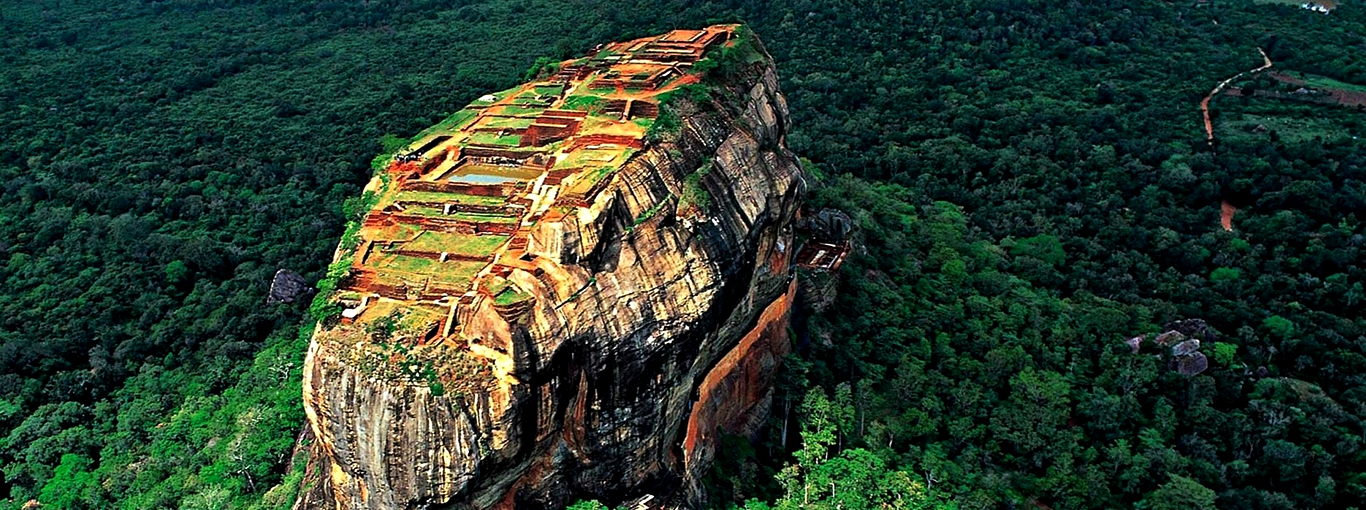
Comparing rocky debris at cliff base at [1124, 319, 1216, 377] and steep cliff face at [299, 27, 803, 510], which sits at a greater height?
steep cliff face at [299, 27, 803, 510]

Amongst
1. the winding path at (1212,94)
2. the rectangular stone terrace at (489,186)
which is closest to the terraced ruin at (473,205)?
the rectangular stone terrace at (489,186)

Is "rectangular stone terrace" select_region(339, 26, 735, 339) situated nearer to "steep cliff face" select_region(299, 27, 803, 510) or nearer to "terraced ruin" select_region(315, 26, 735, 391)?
"terraced ruin" select_region(315, 26, 735, 391)

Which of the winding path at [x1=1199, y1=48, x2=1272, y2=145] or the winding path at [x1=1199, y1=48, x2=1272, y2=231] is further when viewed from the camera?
the winding path at [x1=1199, y1=48, x2=1272, y2=145]

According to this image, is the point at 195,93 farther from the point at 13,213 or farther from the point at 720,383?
the point at 720,383

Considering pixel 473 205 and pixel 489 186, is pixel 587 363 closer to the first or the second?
pixel 473 205

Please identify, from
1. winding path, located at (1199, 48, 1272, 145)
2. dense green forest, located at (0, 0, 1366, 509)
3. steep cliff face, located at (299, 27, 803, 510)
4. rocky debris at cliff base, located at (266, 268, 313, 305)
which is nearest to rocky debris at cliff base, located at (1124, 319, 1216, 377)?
dense green forest, located at (0, 0, 1366, 509)

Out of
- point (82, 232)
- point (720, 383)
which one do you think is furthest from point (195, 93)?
point (720, 383)

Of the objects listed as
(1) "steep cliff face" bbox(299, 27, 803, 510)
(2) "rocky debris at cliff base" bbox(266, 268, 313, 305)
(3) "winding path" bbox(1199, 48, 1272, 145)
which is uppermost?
(1) "steep cliff face" bbox(299, 27, 803, 510)
